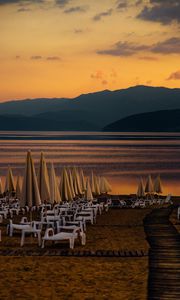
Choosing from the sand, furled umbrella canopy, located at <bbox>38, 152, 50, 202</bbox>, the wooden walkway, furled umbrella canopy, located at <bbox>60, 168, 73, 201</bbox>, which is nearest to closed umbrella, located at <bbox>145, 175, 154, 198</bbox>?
furled umbrella canopy, located at <bbox>60, 168, 73, 201</bbox>

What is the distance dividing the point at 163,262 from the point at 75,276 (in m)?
1.91

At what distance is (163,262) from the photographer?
34.7 ft

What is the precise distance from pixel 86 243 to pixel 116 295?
17.9 feet

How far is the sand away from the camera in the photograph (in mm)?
8266

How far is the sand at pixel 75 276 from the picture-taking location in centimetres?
827

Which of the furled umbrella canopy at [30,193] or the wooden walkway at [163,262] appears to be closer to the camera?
the wooden walkway at [163,262]

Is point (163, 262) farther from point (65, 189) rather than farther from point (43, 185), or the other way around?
point (65, 189)

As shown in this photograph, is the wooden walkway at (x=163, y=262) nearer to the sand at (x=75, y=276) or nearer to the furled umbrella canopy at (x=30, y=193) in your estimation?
the sand at (x=75, y=276)

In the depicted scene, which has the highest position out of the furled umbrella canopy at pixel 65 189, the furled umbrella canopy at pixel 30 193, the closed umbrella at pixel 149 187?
the furled umbrella canopy at pixel 30 193

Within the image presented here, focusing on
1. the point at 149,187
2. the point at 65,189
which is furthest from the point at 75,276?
the point at 149,187

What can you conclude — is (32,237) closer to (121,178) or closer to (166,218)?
(166,218)

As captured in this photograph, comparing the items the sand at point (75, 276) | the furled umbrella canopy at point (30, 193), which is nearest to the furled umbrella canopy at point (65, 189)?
the furled umbrella canopy at point (30, 193)

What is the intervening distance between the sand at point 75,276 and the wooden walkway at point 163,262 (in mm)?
163

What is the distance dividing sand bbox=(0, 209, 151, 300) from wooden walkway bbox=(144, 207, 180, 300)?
0.16m
